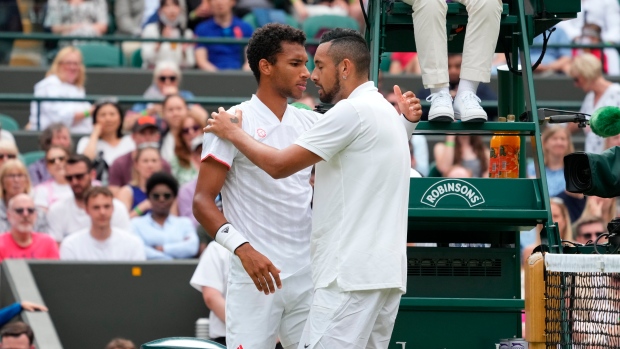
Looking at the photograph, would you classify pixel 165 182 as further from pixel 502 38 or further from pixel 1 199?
pixel 502 38

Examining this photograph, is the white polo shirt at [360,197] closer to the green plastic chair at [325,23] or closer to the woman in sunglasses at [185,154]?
the woman in sunglasses at [185,154]

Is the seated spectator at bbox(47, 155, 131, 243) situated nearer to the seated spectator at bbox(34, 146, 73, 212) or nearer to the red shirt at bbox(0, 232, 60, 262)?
the seated spectator at bbox(34, 146, 73, 212)

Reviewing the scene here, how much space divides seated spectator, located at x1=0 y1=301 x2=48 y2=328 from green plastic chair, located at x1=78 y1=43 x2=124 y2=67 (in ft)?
18.9

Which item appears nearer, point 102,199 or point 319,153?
point 319,153

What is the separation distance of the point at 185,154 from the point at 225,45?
3.21 metres

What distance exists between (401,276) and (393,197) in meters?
0.33

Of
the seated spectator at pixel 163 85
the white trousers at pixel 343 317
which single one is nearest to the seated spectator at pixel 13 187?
the seated spectator at pixel 163 85

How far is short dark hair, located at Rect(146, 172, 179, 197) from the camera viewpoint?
32.8 ft

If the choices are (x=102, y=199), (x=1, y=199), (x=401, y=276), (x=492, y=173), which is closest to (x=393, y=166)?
(x=401, y=276)

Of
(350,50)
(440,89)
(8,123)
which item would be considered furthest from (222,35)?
(350,50)

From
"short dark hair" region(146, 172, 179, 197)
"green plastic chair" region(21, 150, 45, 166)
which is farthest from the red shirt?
"green plastic chair" region(21, 150, 45, 166)

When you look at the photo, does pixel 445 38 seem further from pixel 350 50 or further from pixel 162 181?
pixel 162 181

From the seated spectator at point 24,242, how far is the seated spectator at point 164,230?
2.40 ft

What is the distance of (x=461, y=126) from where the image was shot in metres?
5.89
